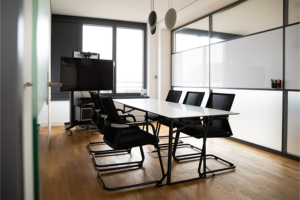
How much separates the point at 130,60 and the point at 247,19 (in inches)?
142

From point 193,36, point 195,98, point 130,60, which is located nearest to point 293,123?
point 195,98

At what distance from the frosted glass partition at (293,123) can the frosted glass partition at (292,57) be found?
17 cm

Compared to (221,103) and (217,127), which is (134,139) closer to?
(217,127)

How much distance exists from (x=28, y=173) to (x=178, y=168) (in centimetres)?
252

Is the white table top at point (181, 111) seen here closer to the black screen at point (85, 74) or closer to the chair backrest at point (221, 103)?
the chair backrest at point (221, 103)

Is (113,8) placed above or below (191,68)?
above

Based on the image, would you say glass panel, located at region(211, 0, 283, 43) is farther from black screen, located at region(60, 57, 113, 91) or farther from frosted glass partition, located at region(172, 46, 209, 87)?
black screen, located at region(60, 57, 113, 91)

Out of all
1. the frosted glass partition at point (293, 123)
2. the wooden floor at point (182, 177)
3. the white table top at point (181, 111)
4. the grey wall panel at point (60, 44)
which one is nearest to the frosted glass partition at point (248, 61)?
the frosted glass partition at point (293, 123)

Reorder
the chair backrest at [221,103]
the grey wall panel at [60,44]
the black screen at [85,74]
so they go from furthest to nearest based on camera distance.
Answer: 1. the grey wall panel at [60,44]
2. the black screen at [85,74]
3. the chair backrest at [221,103]

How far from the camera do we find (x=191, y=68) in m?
5.68

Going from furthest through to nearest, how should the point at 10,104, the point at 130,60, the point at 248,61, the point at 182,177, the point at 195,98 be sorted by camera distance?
the point at 130,60 < the point at 248,61 < the point at 195,98 < the point at 182,177 < the point at 10,104

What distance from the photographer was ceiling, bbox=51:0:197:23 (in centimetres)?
507

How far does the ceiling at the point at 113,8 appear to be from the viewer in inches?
200

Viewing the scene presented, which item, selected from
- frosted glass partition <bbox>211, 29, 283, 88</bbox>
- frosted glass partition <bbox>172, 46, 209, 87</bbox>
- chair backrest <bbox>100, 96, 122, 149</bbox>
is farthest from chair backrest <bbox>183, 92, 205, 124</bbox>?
chair backrest <bbox>100, 96, 122, 149</bbox>
